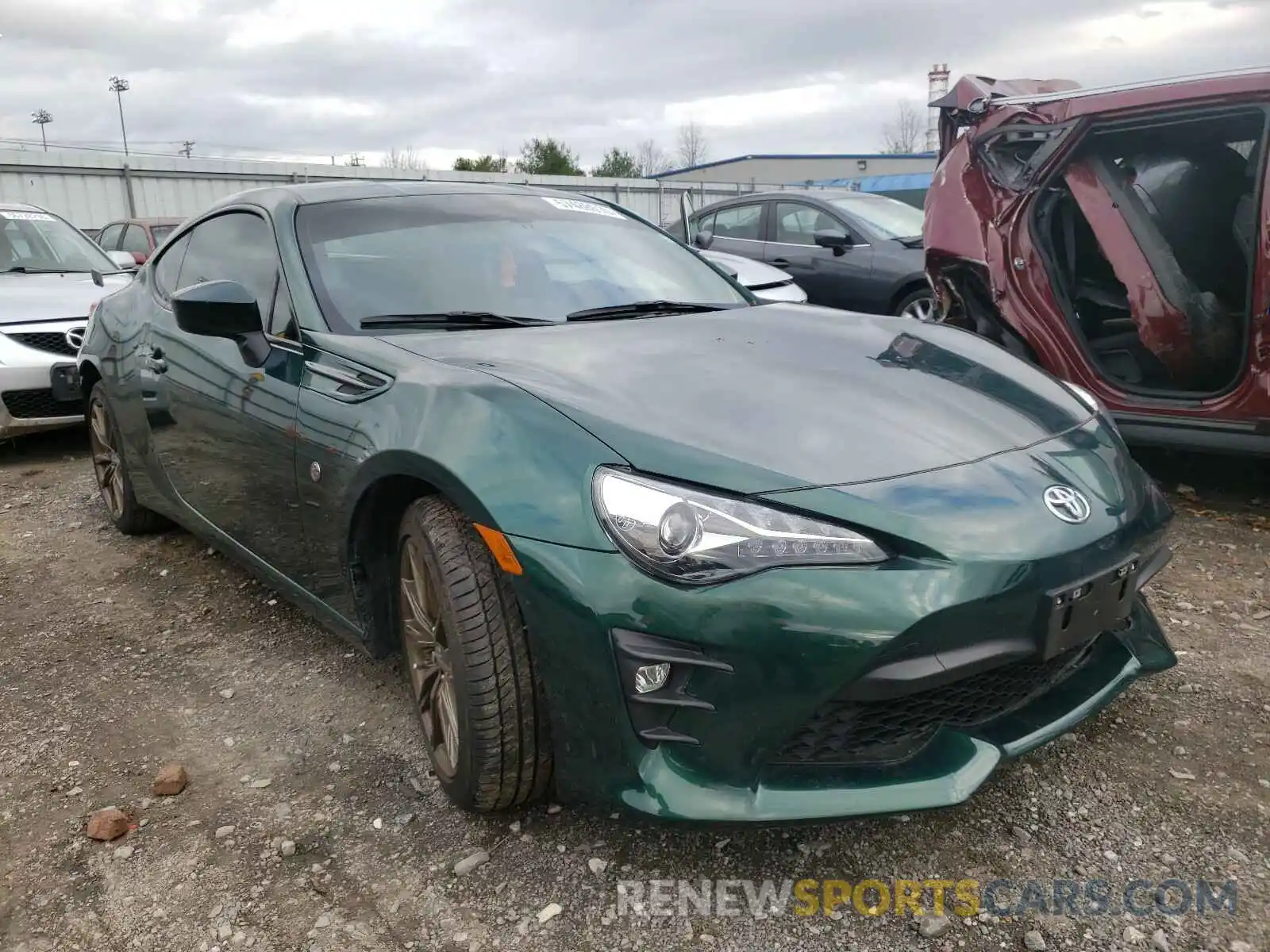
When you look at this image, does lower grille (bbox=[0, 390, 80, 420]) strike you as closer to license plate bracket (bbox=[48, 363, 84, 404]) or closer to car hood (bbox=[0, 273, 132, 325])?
license plate bracket (bbox=[48, 363, 84, 404])

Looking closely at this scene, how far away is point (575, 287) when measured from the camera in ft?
9.44

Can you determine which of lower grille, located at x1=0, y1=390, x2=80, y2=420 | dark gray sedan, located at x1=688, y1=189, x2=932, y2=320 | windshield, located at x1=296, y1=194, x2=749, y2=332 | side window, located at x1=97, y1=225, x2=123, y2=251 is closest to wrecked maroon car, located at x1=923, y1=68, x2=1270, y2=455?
windshield, located at x1=296, y1=194, x2=749, y2=332

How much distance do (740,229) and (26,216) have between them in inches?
218

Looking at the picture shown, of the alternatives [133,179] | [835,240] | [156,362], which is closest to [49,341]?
[156,362]

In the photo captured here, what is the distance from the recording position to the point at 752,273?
22.6 ft

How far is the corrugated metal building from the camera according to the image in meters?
35.6

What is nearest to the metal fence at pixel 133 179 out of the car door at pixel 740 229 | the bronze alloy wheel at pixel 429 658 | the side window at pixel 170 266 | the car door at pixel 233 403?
the car door at pixel 740 229

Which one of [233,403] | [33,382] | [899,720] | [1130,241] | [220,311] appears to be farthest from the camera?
[33,382]

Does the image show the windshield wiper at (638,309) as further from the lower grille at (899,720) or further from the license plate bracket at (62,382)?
the license plate bracket at (62,382)

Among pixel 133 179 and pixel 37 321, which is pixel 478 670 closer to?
pixel 37 321

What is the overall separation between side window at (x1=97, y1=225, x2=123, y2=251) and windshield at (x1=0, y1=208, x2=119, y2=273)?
4.95m

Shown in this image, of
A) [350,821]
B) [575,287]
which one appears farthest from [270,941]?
[575,287]

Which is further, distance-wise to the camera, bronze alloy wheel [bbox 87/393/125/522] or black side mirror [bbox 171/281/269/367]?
bronze alloy wheel [bbox 87/393/125/522]

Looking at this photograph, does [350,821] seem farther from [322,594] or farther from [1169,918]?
[1169,918]
